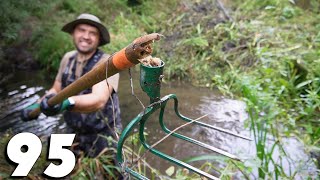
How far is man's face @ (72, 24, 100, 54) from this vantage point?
3.22 m

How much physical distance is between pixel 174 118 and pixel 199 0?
16.8 ft

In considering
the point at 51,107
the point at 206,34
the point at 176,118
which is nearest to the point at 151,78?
the point at 51,107

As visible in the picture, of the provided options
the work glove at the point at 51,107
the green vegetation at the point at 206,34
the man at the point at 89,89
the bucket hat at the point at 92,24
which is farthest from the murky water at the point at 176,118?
the work glove at the point at 51,107

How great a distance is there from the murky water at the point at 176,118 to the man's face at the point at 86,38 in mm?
1312

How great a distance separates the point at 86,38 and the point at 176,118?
2.04m

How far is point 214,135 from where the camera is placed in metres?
4.35

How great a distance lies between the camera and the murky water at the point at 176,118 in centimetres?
396

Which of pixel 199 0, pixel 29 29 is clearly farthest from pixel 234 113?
pixel 199 0

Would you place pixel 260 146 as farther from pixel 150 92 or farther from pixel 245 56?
pixel 245 56

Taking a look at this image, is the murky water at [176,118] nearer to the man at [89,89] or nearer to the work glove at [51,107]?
the man at [89,89]

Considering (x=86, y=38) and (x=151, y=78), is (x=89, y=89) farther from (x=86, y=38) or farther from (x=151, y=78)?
(x=151, y=78)

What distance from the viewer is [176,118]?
4840 millimetres

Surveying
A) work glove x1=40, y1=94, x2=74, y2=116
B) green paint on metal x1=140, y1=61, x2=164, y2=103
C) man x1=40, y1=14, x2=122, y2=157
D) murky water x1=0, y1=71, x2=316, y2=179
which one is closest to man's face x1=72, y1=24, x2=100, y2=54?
man x1=40, y1=14, x2=122, y2=157

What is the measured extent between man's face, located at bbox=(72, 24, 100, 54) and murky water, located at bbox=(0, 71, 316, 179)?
1.31 m
